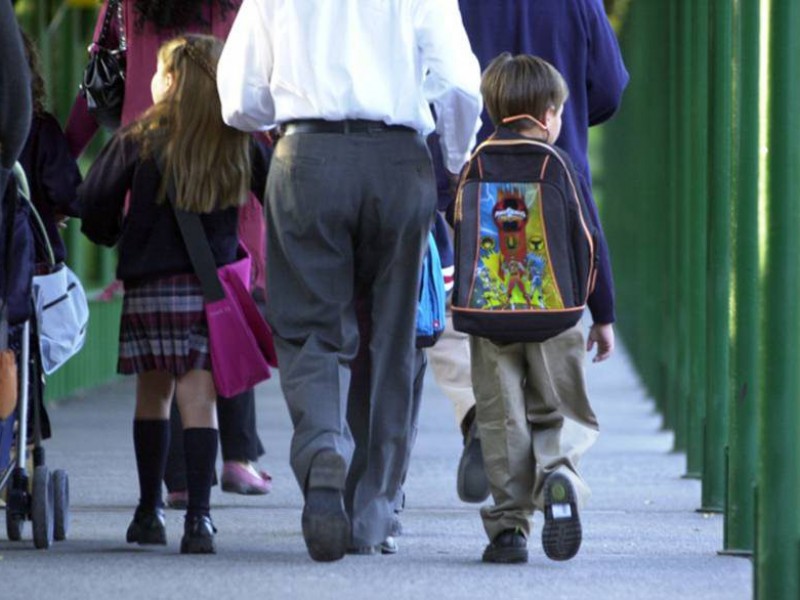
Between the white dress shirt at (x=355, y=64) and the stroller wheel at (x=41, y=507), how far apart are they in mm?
1197

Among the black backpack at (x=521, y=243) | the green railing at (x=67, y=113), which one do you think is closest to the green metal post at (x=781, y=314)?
the black backpack at (x=521, y=243)

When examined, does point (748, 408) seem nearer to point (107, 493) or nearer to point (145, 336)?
point (145, 336)

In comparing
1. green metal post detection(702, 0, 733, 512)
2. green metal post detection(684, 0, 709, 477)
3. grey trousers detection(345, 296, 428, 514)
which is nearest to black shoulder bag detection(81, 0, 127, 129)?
grey trousers detection(345, 296, 428, 514)

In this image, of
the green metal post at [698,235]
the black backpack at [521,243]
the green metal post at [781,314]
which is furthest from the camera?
the green metal post at [698,235]

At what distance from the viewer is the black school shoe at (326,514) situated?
672 cm

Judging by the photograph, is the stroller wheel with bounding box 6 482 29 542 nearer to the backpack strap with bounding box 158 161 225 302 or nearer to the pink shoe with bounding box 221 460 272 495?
Answer: the backpack strap with bounding box 158 161 225 302

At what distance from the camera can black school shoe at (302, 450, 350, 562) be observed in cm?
672

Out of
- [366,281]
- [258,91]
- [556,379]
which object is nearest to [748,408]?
[556,379]

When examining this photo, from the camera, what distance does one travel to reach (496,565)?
7266mm

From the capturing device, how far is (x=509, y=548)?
7.31m

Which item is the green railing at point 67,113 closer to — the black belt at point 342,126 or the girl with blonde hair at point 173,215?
the girl with blonde hair at point 173,215

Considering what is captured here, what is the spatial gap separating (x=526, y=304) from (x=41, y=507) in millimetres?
1555

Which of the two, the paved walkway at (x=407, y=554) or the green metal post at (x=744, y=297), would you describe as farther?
the green metal post at (x=744, y=297)

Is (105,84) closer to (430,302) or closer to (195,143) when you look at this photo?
(195,143)
